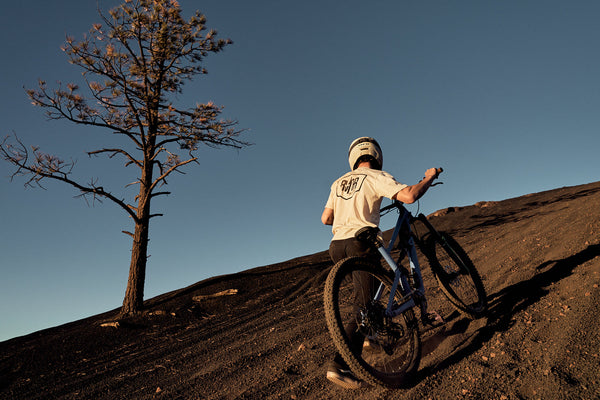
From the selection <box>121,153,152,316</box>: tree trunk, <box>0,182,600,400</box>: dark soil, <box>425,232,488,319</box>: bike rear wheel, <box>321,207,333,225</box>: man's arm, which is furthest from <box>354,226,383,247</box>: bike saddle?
<box>121,153,152,316</box>: tree trunk

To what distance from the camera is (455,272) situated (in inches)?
162

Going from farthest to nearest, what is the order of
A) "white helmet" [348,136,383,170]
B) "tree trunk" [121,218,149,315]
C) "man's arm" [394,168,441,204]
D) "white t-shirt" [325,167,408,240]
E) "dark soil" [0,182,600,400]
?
"tree trunk" [121,218,149,315] < "white helmet" [348,136,383,170] < "white t-shirt" [325,167,408,240] < "man's arm" [394,168,441,204] < "dark soil" [0,182,600,400]

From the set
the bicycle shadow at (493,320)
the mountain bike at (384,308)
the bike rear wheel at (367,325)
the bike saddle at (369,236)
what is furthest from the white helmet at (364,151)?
the bicycle shadow at (493,320)

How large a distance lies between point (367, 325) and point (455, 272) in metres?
1.84

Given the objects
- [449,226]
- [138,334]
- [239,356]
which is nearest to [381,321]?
[239,356]

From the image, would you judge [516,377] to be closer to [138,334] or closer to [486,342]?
[486,342]

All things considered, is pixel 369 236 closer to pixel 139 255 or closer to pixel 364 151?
pixel 364 151

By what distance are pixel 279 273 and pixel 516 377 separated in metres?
9.88

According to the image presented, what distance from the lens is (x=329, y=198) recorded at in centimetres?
362

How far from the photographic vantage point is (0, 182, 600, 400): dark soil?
277cm

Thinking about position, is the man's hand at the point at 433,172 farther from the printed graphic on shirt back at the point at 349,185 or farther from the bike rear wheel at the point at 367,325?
the bike rear wheel at the point at 367,325

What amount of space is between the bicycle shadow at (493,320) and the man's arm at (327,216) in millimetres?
1624

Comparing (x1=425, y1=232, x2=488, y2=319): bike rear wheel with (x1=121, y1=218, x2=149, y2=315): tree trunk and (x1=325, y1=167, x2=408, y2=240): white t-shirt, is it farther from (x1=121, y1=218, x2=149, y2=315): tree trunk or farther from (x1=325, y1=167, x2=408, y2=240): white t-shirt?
(x1=121, y1=218, x2=149, y2=315): tree trunk

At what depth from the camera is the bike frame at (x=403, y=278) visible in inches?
119
